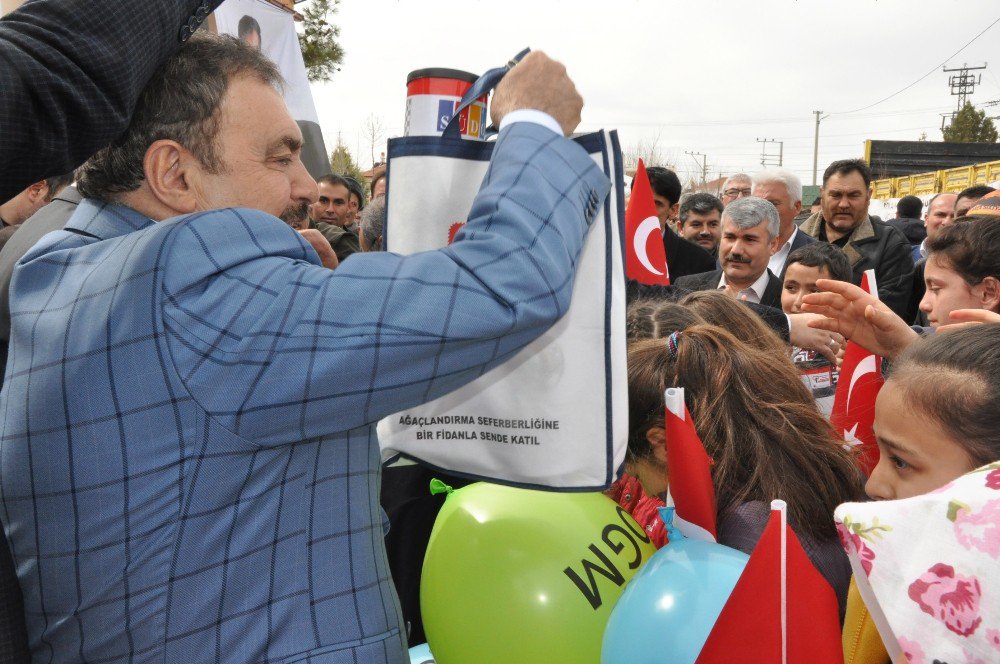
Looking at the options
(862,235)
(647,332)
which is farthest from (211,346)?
(862,235)

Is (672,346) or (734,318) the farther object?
(734,318)

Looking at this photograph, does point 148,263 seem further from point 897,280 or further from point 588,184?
point 897,280

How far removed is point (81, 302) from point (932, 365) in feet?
5.09

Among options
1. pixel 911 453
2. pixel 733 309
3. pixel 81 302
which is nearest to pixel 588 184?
pixel 81 302

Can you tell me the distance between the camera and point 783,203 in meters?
5.37

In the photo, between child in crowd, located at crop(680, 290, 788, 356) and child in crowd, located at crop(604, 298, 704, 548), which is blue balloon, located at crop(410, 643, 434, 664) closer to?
child in crowd, located at crop(604, 298, 704, 548)

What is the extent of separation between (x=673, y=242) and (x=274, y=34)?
296 cm

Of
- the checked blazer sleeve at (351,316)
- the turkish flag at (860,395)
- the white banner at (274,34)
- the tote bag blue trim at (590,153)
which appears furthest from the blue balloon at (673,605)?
the white banner at (274,34)

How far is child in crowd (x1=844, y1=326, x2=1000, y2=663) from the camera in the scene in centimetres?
150

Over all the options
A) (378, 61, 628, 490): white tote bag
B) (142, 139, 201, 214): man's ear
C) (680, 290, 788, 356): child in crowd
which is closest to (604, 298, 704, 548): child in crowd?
(680, 290, 788, 356): child in crowd

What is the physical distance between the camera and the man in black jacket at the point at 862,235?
16.3 feet

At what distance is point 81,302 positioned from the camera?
1116 mm

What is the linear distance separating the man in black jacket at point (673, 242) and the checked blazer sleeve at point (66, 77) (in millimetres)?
4482

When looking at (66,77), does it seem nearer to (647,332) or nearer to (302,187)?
(302,187)
